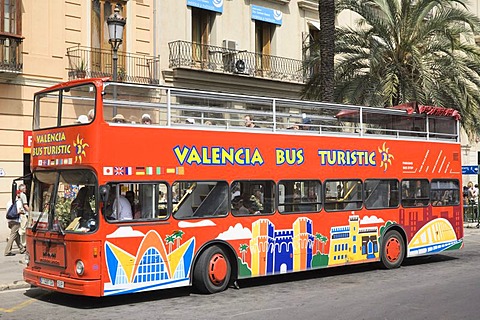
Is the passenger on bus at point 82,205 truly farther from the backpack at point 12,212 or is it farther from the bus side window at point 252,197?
the backpack at point 12,212

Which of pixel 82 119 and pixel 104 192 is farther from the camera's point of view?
pixel 82 119

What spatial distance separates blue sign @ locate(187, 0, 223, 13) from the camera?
25052mm

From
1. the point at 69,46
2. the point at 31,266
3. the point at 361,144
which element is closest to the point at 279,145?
the point at 361,144

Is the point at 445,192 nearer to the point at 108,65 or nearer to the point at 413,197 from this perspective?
the point at 413,197

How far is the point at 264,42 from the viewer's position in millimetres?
28297

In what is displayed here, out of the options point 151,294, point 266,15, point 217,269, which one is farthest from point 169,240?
point 266,15

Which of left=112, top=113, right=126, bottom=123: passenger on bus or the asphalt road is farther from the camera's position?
left=112, top=113, right=126, bottom=123: passenger on bus

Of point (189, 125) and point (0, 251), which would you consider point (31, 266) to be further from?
point (0, 251)

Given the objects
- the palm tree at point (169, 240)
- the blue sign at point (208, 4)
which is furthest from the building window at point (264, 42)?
the palm tree at point (169, 240)

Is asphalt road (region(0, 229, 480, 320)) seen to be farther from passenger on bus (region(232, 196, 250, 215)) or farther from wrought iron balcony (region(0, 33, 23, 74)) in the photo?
wrought iron balcony (region(0, 33, 23, 74))

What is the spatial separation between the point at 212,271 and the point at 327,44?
10165 millimetres

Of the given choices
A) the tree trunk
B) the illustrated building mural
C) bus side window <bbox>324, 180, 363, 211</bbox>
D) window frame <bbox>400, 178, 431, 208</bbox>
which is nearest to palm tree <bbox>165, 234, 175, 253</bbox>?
the illustrated building mural

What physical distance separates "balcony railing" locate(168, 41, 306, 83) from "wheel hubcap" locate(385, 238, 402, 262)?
11195 millimetres

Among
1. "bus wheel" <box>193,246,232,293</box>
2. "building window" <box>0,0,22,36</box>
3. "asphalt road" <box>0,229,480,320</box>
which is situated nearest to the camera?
"asphalt road" <box>0,229,480,320</box>
